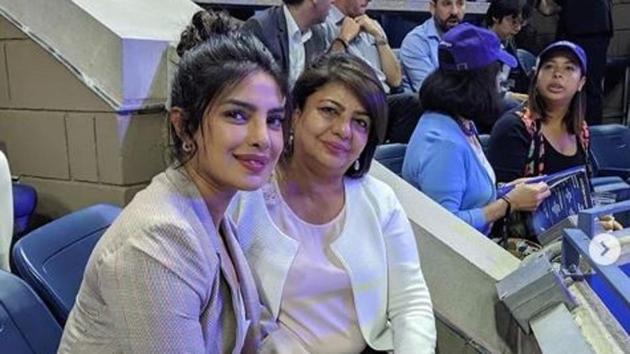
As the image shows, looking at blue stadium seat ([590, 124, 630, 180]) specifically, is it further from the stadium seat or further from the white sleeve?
the stadium seat

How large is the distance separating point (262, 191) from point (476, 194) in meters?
0.90

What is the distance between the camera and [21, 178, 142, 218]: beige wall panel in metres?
1.79

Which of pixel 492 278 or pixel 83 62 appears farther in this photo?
pixel 83 62

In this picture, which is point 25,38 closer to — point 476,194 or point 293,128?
point 293,128

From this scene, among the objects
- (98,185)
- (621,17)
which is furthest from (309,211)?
(621,17)

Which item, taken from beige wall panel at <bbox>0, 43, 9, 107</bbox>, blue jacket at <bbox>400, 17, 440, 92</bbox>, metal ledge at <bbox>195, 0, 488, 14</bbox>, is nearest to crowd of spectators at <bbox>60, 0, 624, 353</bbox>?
beige wall panel at <bbox>0, 43, 9, 107</bbox>

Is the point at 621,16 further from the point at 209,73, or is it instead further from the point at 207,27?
the point at 209,73

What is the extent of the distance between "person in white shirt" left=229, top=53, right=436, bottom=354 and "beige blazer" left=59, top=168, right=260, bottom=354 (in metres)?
0.28

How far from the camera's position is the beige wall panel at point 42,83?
180cm

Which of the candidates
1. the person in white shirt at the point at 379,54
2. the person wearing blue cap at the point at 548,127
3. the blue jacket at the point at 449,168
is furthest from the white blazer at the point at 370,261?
the person in white shirt at the point at 379,54

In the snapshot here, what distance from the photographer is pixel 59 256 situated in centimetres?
133

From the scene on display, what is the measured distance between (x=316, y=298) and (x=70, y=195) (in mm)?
971

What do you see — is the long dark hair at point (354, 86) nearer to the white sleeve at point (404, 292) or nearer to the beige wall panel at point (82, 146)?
the white sleeve at point (404, 292)

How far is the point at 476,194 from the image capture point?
6.49 ft
